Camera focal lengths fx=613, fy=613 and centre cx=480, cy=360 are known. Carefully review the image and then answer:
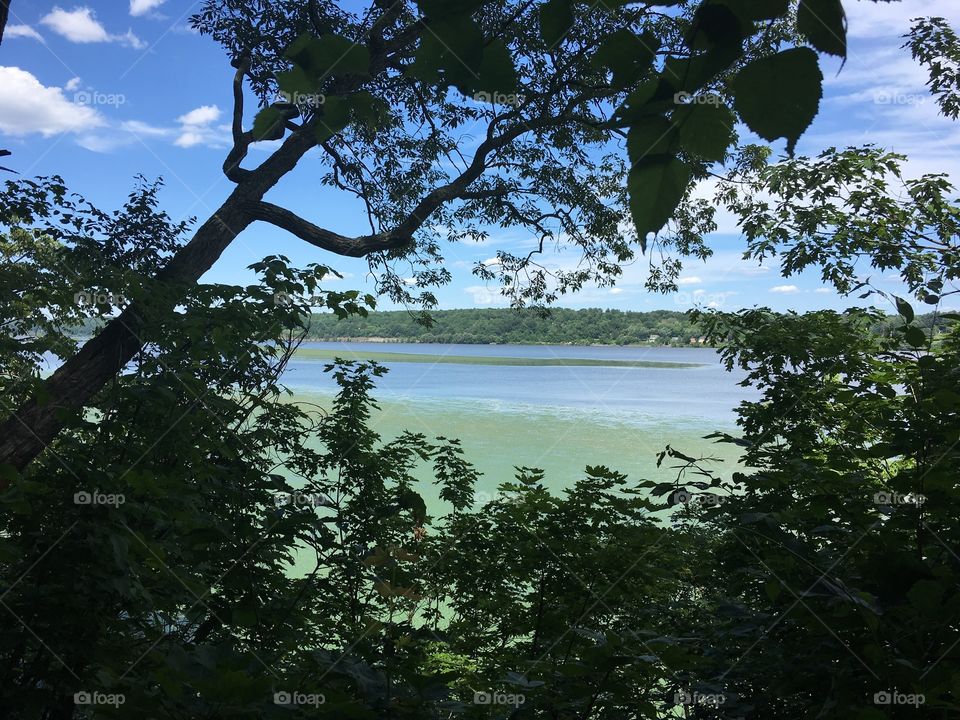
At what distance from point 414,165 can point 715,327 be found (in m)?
4.01

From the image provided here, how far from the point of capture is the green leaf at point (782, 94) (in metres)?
0.41

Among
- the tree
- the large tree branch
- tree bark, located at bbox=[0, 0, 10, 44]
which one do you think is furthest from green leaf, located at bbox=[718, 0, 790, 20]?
the large tree branch

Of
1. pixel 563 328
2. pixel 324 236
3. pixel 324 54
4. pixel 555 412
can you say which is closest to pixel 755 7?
pixel 324 54

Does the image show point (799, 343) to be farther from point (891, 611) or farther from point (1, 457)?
point (1, 457)

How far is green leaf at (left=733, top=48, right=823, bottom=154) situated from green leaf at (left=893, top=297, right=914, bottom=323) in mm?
1630

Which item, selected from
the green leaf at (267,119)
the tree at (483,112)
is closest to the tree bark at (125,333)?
the tree at (483,112)

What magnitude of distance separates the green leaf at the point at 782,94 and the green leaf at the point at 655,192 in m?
0.06

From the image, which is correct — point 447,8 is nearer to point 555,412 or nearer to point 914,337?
point 914,337

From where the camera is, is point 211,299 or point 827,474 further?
point 211,299

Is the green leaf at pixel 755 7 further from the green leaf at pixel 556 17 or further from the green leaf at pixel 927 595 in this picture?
the green leaf at pixel 927 595

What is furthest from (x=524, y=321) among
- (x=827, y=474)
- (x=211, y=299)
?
(x=827, y=474)

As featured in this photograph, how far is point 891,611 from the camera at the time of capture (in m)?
1.48

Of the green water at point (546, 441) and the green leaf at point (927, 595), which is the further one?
the green water at point (546, 441)

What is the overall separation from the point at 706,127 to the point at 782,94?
0.21 ft
